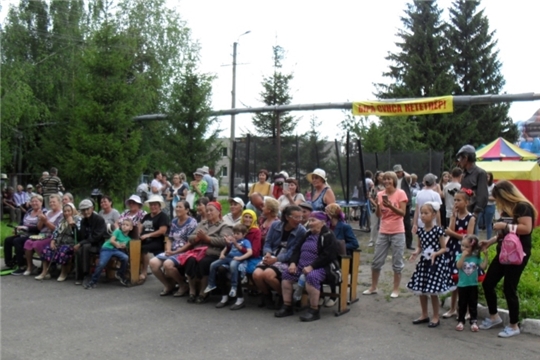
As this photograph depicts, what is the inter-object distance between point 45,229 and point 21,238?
0.52m

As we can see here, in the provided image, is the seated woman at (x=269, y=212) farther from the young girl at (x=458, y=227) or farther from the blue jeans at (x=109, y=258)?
the young girl at (x=458, y=227)

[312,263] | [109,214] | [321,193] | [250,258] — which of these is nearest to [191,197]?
[109,214]

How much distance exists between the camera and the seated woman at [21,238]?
11246 mm

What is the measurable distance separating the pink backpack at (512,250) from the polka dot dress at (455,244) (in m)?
0.66

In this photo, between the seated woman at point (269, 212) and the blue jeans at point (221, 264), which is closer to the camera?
the blue jeans at point (221, 264)

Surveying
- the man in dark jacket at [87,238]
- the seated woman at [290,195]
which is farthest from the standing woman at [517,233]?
the man in dark jacket at [87,238]

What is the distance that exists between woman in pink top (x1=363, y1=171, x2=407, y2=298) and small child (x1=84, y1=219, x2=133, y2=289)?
3933 mm

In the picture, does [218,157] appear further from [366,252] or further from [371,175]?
[366,252]

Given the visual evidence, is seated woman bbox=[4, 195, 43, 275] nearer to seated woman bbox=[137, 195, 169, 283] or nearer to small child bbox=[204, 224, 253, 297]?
seated woman bbox=[137, 195, 169, 283]

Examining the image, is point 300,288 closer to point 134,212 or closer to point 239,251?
point 239,251

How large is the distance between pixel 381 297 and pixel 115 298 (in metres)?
3.78

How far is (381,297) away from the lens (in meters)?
8.71

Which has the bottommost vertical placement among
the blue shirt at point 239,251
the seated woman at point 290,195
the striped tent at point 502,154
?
the blue shirt at point 239,251

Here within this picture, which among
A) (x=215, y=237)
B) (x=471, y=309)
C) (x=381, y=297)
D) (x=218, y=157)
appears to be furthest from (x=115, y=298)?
(x=218, y=157)
